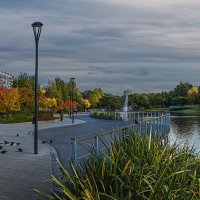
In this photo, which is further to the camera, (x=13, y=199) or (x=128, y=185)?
(x=13, y=199)

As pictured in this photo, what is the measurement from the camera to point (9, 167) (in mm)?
11594

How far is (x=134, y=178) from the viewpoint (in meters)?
5.27

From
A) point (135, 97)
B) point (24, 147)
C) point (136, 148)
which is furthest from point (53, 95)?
point (136, 148)

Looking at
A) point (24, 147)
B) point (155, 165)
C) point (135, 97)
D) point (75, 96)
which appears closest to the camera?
point (155, 165)

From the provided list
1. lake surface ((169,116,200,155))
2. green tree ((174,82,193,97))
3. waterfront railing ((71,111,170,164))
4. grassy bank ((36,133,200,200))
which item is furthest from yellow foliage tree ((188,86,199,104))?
grassy bank ((36,133,200,200))

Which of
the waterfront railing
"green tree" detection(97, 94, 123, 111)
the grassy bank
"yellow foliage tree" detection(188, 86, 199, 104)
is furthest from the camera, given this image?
"yellow foliage tree" detection(188, 86, 199, 104)

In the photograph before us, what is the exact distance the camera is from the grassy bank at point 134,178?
5008 millimetres

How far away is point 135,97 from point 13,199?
105m

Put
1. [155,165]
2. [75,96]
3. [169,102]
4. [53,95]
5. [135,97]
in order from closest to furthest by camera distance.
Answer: [155,165], [53,95], [75,96], [135,97], [169,102]

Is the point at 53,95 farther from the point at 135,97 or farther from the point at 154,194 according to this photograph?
the point at 154,194

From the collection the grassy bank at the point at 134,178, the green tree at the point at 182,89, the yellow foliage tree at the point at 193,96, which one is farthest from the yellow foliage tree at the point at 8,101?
the green tree at the point at 182,89

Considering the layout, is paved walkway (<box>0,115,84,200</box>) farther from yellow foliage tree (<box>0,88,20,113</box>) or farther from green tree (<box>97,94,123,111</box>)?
green tree (<box>97,94,123,111</box>)

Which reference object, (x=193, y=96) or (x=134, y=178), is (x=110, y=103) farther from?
(x=134, y=178)

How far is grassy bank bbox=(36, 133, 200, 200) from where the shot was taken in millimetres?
5008
